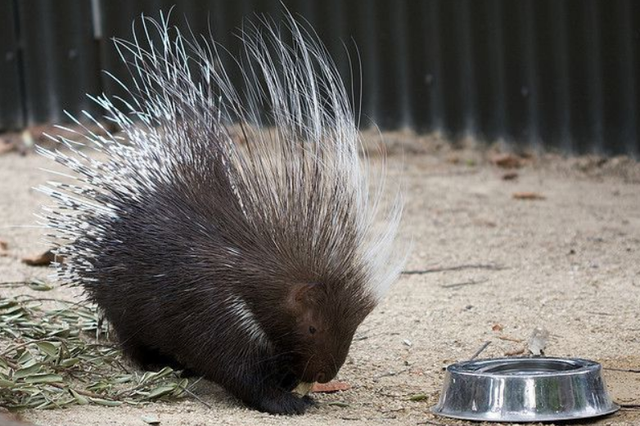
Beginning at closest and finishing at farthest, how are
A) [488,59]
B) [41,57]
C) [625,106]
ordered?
[625,106], [488,59], [41,57]

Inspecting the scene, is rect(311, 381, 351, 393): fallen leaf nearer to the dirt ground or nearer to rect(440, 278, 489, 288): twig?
the dirt ground

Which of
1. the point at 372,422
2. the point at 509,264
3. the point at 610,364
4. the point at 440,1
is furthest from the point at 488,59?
the point at 372,422

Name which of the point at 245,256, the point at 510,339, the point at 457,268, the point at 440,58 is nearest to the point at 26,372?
the point at 245,256

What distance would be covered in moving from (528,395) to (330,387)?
28.6 inches

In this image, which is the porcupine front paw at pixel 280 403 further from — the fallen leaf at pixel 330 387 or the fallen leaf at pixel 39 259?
the fallen leaf at pixel 39 259

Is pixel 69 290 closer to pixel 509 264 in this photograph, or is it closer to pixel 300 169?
pixel 300 169

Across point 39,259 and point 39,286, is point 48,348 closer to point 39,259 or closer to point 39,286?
point 39,286

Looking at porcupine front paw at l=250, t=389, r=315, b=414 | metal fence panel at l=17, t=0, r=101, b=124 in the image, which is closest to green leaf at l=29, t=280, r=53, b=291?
porcupine front paw at l=250, t=389, r=315, b=414

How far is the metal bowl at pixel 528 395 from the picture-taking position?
2.86 metres

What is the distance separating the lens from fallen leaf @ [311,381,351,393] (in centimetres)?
337

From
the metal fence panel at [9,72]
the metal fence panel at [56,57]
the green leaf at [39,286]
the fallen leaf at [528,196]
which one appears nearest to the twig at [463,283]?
the green leaf at [39,286]

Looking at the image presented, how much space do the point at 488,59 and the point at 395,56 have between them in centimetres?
64

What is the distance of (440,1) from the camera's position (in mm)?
7312

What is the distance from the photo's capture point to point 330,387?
133 inches
